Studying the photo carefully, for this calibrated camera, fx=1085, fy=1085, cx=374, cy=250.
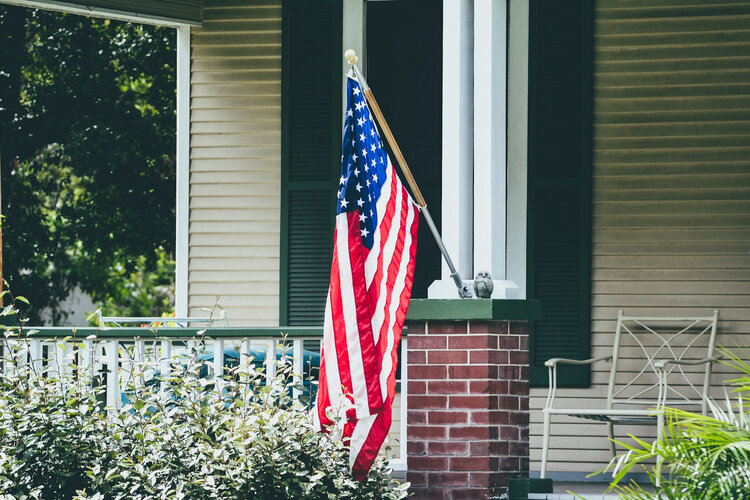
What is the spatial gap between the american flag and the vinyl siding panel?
7.37 feet

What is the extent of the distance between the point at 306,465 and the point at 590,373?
272cm

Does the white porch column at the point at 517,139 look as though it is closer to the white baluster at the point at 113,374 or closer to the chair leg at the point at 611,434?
the chair leg at the point at 611,434

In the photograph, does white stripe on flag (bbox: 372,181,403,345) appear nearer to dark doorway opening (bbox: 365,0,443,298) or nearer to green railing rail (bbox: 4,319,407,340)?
green railing rail (bbox: 4,319,407,340)

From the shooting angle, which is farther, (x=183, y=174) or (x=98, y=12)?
(x=183, y=174)

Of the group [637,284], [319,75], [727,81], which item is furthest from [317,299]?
[727,81]

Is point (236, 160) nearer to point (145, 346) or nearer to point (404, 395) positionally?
point (145, 346)

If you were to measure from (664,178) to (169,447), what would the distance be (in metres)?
3.74

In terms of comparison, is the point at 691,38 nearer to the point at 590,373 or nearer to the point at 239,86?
the point at 590,373

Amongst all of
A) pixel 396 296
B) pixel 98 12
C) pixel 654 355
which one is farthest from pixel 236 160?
pixel 654 355

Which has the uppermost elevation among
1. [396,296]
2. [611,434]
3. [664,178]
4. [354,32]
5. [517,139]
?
[354,32]

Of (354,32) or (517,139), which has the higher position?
(354,32)

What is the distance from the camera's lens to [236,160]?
741 centimetres

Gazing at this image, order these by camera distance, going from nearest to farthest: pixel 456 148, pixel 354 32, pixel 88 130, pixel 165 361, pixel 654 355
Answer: pixel 165 361
pixel 456 148
pixel 654 355
pixel 354 32
pixel 88 130

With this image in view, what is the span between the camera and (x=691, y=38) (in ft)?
22.6
